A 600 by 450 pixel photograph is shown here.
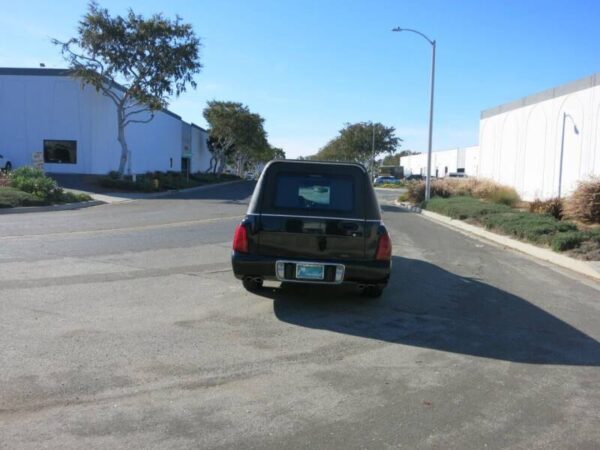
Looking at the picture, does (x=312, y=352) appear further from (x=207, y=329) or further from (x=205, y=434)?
(x=205, y=434)

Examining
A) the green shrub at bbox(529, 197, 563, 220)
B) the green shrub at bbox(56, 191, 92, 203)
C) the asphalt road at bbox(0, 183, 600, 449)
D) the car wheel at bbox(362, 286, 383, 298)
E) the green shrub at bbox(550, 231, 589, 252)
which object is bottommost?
the asphalt road at bbox(0, 183, 600, 449)

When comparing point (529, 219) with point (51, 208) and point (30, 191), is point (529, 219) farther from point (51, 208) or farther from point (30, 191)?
point (30, 191)

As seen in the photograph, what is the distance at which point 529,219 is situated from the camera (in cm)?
1653

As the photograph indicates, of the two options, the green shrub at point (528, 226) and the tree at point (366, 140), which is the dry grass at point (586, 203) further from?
the tree at point (366, 140)

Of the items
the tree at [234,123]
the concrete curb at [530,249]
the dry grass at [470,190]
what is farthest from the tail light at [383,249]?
the tree at [234,123]

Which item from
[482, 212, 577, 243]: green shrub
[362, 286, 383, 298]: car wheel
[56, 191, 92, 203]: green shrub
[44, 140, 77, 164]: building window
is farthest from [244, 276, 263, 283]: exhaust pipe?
[44, 140, 77, 164]: building window

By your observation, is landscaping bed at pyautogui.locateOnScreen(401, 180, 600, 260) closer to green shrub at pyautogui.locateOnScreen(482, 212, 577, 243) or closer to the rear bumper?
green shrub at pyautogui.locateOnScreen(482, 212, 577, 243)

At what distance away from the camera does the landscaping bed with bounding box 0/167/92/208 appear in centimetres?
2161

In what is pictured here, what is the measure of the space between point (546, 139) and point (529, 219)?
1217 centimetres

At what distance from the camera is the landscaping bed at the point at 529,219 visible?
13016 mm

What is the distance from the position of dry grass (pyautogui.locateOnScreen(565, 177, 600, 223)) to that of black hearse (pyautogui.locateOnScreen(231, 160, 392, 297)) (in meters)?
12.4

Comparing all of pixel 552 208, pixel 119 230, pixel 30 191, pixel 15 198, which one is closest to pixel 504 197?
pixel 552 208

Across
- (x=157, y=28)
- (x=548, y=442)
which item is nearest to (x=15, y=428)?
(x=548, y=442)

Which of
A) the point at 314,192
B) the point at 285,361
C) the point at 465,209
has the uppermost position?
the point at 314,192
